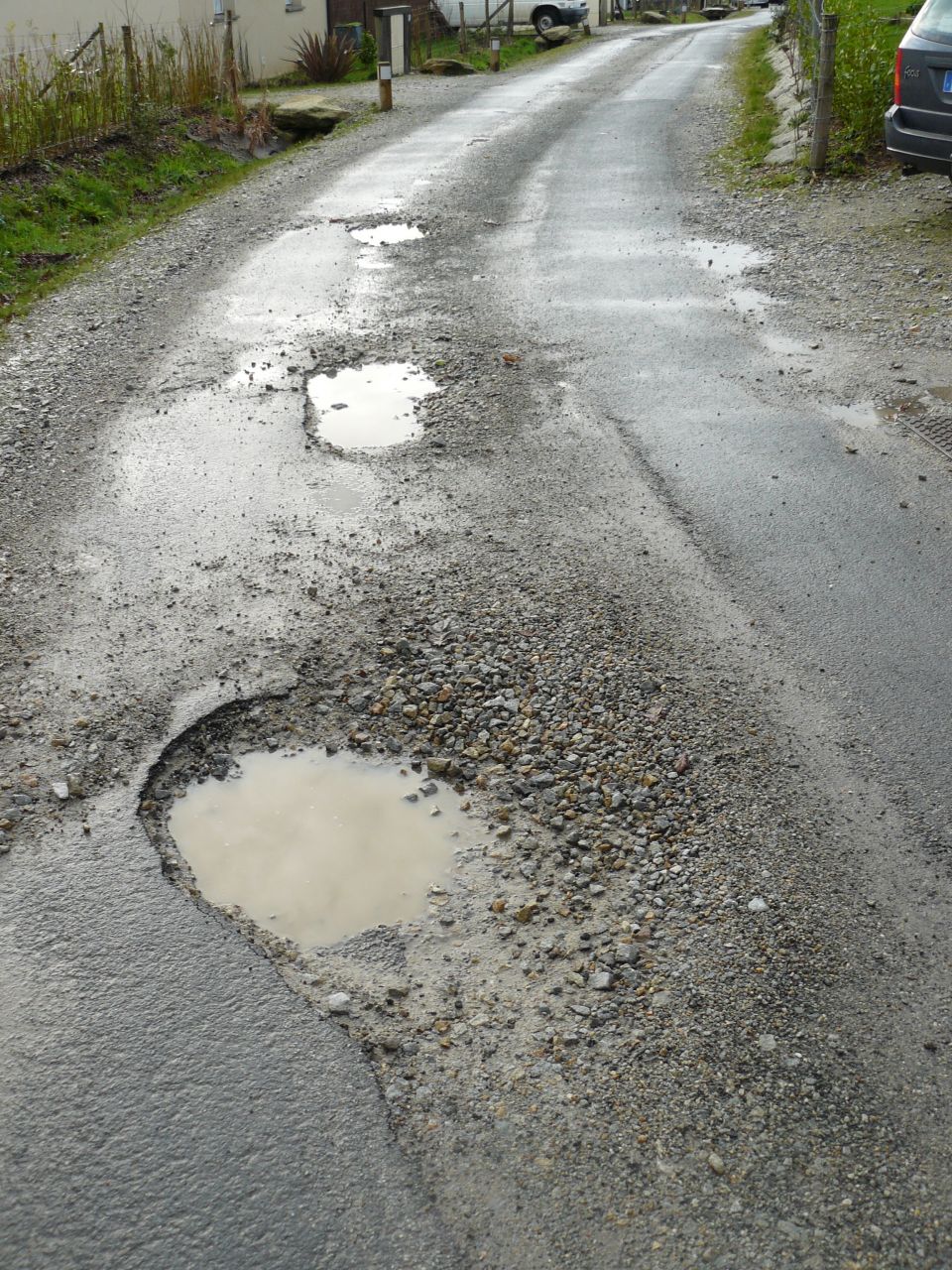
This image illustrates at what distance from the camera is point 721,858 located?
11.3ft

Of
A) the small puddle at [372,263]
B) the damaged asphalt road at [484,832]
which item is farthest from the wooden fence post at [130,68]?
the damaged asphalt road at [484,832]

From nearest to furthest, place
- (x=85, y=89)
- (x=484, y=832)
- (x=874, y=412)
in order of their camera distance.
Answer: (x=484, y=832), (x=874, y=412), (x=85, y=89)

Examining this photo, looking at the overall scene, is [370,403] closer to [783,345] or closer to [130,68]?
[783,345]

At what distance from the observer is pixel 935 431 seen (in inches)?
248

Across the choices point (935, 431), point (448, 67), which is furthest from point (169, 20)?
point (935, 431)

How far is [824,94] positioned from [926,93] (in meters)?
2.59

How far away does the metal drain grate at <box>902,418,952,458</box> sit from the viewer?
6117 mm

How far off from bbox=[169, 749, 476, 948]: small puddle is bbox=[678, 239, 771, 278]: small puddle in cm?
686

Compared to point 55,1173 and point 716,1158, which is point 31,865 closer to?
point 55,1173

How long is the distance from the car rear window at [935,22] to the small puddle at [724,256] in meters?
2.16

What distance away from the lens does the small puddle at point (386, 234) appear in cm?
1059

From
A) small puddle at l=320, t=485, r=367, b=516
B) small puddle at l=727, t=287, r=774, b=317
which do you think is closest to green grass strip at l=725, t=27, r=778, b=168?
small puddle at l=727, t=287, r=774, b=317

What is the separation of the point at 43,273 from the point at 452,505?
6696mm

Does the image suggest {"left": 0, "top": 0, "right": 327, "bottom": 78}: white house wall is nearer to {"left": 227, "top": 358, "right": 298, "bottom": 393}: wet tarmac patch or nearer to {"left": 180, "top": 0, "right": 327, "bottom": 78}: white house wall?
{"left": 180, "top": 0, "right": 327, "bottom": 78}: white house wall
